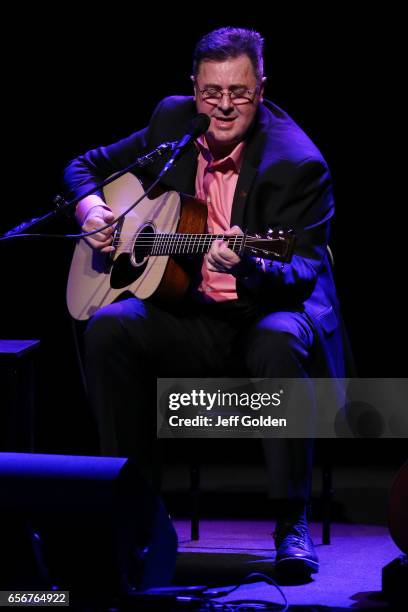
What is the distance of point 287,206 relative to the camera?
353 cm

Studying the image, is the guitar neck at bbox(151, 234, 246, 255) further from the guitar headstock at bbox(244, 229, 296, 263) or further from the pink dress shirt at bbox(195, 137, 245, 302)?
the pink dress shirt at bbox(195, 137, 245, 302)

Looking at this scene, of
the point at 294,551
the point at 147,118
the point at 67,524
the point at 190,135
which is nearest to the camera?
the point at 67,524

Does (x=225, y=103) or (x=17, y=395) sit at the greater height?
(x=225, y=103)

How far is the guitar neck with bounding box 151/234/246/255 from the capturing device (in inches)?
134

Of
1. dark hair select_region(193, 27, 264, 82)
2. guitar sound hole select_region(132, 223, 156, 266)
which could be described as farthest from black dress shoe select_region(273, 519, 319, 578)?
dark hair select_region(193, 27, 264, 82)

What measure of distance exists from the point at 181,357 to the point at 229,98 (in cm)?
91

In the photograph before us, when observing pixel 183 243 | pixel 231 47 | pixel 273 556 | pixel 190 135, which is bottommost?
pixel 273 556

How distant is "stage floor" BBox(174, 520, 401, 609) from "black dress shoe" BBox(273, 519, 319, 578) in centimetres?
5

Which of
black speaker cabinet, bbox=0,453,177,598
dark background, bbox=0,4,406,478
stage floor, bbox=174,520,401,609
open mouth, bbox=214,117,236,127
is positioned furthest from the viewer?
dark background, bbox=0,4,406,478

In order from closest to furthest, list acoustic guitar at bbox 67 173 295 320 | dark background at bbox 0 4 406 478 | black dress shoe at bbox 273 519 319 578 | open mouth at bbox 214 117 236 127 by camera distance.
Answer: black dress shoe at bbox 273 519 319 578 < acoustic guitar at bbox 67 173 295 320 < open mouth at bbox 214 117 236 127 < dark background at bbox 0 4 406 478

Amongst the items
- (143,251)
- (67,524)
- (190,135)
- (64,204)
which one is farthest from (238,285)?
(67,524)

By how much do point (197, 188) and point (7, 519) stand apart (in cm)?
164

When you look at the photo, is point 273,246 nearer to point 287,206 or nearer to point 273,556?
point 287,206

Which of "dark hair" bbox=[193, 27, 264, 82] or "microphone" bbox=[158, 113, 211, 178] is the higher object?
"dark hair" bbox=[193, 27, 264, 82]
